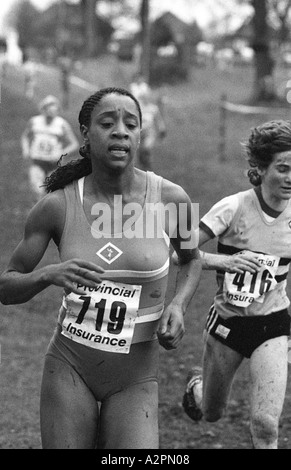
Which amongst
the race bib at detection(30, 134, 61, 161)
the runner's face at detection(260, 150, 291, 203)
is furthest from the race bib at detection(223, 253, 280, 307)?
the race bib at detection(30, 134, 61, 161)

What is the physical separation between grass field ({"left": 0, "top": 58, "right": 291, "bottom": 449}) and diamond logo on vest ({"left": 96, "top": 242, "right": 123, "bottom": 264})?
229 cm

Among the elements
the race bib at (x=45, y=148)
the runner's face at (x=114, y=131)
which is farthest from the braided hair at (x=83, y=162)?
the race bib at (x=45, y=148)

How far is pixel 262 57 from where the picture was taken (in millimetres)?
28969

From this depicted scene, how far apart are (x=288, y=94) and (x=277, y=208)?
24638 millimetres

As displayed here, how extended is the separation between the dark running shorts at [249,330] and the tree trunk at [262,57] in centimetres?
2363

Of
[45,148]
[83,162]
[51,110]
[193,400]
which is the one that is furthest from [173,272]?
[83,162]

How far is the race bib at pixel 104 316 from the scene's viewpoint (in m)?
3.33

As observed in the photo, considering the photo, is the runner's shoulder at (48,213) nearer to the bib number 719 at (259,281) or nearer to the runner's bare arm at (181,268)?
the runner's bare arm at (181,268)

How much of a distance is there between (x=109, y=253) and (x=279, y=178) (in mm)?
1469

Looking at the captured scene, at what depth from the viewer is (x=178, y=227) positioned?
141 inches

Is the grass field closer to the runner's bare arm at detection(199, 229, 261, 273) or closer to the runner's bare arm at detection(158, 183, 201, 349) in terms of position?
the runner's bare arm at detection(199, 229, 261, 273)

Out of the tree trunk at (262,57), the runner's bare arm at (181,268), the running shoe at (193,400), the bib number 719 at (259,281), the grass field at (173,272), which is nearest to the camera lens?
the runner's bare arm at (181,268)

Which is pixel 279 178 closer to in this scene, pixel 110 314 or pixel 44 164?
pixel 110 314

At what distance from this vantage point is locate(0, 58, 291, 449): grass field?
569cm
